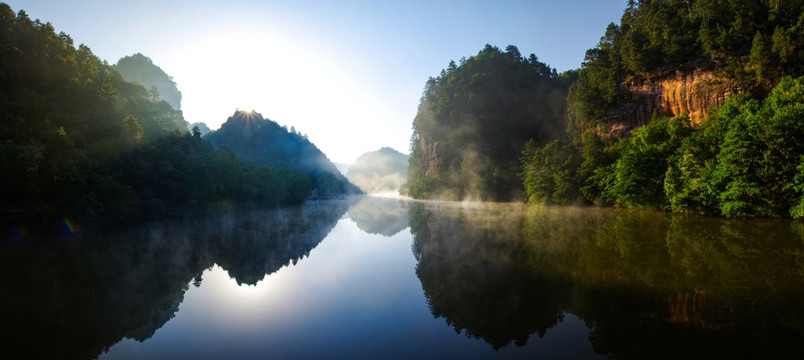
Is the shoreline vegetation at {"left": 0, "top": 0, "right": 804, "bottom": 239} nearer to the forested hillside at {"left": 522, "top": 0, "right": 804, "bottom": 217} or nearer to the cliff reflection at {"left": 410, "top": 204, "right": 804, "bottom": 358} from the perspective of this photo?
the forested hillside at {"left": 522, "top": 0, "right": 804, "bottom": 217}

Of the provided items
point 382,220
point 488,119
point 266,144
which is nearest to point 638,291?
point 382,220

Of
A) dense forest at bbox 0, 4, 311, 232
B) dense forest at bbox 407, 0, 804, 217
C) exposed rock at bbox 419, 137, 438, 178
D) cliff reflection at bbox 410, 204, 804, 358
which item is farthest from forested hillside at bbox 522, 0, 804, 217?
dense forest at bbox 0, 4, 311, 232

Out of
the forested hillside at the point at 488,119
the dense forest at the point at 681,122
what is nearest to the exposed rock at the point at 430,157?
the forested hillside at the point at 488,119

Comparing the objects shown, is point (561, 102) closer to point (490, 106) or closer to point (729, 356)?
point (490, 106)

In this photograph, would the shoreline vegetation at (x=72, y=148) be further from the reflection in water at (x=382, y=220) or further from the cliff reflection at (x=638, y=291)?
the cliff reflection at (x=638, y=291)

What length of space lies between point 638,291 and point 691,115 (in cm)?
3348

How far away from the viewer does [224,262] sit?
35.9 ft

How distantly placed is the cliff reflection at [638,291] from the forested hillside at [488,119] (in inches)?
1890

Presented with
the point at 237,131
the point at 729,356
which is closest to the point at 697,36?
the point at 729,356

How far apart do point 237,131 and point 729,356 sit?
488ft

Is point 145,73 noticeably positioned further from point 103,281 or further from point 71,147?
point 103,281

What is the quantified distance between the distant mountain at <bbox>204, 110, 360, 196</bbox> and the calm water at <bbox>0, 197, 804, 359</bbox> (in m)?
117

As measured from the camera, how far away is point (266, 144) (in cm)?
13950

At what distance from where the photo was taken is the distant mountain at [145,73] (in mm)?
141125
